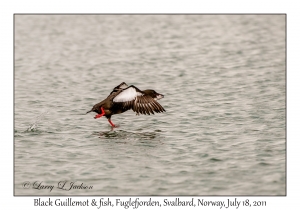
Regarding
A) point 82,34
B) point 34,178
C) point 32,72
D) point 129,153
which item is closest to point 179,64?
point 32,72

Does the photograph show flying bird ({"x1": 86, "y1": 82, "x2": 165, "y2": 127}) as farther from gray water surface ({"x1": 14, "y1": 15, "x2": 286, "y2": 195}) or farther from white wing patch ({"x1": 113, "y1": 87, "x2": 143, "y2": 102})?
gray water surface ({"x1": 14, "y1": 15, "x2": 286, "y2": 195})

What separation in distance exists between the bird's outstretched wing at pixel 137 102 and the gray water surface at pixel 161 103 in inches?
23.8

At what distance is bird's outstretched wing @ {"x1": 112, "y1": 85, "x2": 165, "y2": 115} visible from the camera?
51.9 ft

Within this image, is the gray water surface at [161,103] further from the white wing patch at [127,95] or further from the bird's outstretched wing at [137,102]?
the white wing patch at [127,95]

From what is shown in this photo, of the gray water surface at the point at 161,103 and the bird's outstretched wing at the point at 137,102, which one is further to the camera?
the bird's outstretched wing at the point at 137,102

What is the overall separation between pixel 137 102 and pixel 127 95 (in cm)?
31

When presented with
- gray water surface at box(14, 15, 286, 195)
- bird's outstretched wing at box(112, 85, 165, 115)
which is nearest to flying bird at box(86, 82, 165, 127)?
bird's outstretched wing at box(112, 85, 165, 115)

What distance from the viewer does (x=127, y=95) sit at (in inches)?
625

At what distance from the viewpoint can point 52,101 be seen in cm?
1994

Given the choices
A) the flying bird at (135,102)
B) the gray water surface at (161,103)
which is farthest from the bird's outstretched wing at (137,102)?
the gray water surface at (161,103)

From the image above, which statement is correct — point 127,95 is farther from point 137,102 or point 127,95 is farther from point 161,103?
point 161,103

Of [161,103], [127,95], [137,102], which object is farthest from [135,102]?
[161,103]

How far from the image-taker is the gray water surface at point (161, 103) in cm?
1265

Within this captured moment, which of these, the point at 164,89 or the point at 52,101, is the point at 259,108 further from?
the point at 52,101
